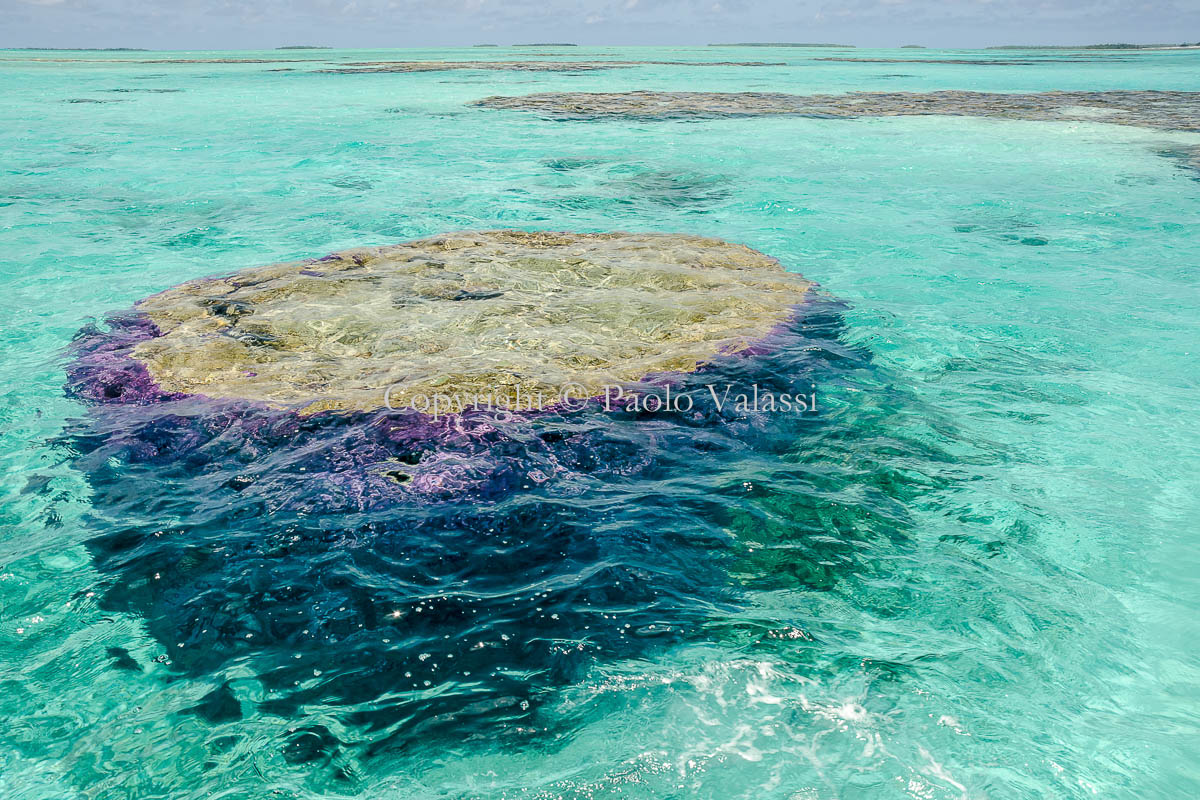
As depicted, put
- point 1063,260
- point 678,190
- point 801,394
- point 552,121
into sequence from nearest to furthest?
1. point 801,394
2. point 1063,260
3. point 678,190
4. point 552,121

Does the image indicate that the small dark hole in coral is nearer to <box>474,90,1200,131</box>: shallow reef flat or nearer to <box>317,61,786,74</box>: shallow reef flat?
<box>474,90,1200,131</box>: shallow reef flat

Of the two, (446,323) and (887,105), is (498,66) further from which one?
(446,323)

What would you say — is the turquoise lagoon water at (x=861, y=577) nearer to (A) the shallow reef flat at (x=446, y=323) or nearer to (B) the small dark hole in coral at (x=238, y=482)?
(B) the small dark hole in coral at (x=238, y=482)

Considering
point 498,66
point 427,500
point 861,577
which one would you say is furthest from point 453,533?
point 498,66

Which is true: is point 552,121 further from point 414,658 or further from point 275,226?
point 414,658

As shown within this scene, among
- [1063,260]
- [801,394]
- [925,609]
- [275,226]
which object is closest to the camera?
[925,609]

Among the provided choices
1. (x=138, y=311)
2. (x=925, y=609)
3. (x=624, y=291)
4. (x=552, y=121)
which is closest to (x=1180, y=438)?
(x=925, y=609)

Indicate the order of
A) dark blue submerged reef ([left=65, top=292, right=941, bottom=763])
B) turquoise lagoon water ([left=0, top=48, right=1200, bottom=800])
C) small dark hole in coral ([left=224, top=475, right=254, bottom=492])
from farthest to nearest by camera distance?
small dark hole in coral ([left=224, top=475, right=254, bottom=492]), dark blue submerged reef ([left=65, top=292, right=941, bottom=763]), turquoise lagoon water ([left=0, top=48, right=1200, bottom=800])

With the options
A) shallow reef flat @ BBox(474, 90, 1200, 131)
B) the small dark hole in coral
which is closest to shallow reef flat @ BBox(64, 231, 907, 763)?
the small dark hole in coral
